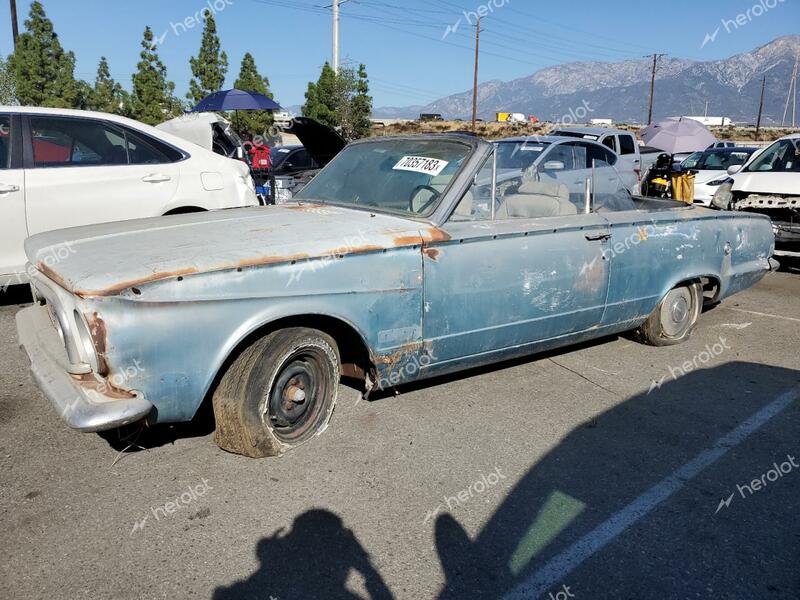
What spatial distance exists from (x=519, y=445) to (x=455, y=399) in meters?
0.66

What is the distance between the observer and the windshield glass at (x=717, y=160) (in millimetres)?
14102

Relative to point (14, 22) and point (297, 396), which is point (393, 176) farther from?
point (14, 22)

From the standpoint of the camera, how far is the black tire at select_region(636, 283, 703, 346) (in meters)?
4.89

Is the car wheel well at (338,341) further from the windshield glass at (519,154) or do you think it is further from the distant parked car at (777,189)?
the distant parked car at (777,189)

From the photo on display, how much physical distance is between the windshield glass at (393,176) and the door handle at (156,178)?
6.67ft

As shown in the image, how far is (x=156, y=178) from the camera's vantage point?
5742mm

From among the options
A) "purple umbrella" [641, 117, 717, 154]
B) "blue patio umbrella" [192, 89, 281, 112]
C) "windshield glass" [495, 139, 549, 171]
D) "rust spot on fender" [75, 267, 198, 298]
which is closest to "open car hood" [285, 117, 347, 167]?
"blue patio umbrella" [192, 89, 281, 112]

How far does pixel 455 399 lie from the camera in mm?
3949

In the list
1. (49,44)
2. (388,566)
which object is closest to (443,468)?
(388,566)

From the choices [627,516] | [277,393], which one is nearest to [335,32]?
[277,393]

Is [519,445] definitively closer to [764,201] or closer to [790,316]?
[790,316]

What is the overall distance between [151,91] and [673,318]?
2848cm

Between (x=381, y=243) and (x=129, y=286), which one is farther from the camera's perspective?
(x=381, y=243)

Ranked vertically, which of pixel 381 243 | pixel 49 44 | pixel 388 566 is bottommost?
pixel 388 566
